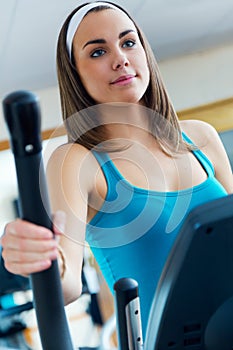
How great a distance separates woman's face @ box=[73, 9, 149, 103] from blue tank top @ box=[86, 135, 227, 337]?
0.46ft

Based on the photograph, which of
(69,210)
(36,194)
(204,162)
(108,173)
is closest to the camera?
Result: (36,194)

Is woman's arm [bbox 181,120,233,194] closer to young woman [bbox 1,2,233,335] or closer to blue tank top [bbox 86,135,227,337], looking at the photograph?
young woman [bbox 1,2,233,335]

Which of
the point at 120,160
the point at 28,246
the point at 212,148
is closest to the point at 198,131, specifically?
the point at 212,148

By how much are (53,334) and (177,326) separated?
0.47ft

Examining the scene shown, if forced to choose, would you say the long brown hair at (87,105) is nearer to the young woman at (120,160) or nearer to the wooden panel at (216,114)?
the young woman at (120,160)

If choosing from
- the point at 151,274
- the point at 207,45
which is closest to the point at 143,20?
the point at 207,45

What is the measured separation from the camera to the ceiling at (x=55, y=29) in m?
2.58

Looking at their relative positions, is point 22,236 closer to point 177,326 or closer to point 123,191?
point 177,326

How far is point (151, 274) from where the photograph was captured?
2.98 ft

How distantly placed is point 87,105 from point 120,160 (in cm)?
12

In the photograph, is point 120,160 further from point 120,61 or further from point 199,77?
point 199,77

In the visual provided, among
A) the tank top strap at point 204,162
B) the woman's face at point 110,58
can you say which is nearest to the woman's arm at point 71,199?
the woman's face at point 110,58

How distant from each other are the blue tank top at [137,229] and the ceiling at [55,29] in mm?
1687

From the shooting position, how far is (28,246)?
0.55 meters
